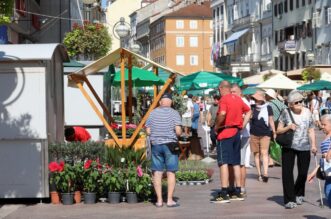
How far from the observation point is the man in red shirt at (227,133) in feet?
45.8

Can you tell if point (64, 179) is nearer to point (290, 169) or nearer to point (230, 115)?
point (230, 115)

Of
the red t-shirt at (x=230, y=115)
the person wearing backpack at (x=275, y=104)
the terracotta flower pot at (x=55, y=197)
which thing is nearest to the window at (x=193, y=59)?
the person wearing backpack at (x=275, y=104)

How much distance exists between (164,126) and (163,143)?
9.8 inches

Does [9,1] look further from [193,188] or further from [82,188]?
[193,188]

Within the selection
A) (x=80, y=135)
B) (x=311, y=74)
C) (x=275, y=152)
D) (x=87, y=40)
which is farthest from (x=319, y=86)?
(x=80, y=135)

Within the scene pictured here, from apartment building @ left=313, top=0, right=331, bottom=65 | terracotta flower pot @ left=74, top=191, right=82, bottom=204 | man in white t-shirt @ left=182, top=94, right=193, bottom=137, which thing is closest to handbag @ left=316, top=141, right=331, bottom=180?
terracotta flower pot @ left=74, top=191, right=82, bottom=204

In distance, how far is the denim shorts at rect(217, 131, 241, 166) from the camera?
13969mm

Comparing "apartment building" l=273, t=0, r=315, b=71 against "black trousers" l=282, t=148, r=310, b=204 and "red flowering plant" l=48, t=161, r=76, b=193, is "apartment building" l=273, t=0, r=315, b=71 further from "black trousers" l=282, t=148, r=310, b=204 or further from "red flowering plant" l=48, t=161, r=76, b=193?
"red flowering plant" l=48, t=161, r=76, b=193

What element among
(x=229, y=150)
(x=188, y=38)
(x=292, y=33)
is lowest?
(x=229, y=150)

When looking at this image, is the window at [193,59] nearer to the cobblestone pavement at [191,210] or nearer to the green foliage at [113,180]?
the cobblestone pavement at [191,210]

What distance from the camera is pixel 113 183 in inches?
544

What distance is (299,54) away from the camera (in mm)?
76812

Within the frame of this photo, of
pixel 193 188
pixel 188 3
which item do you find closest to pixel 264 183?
pixel 193 188

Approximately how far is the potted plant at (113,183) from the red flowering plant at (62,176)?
1.62 feet
